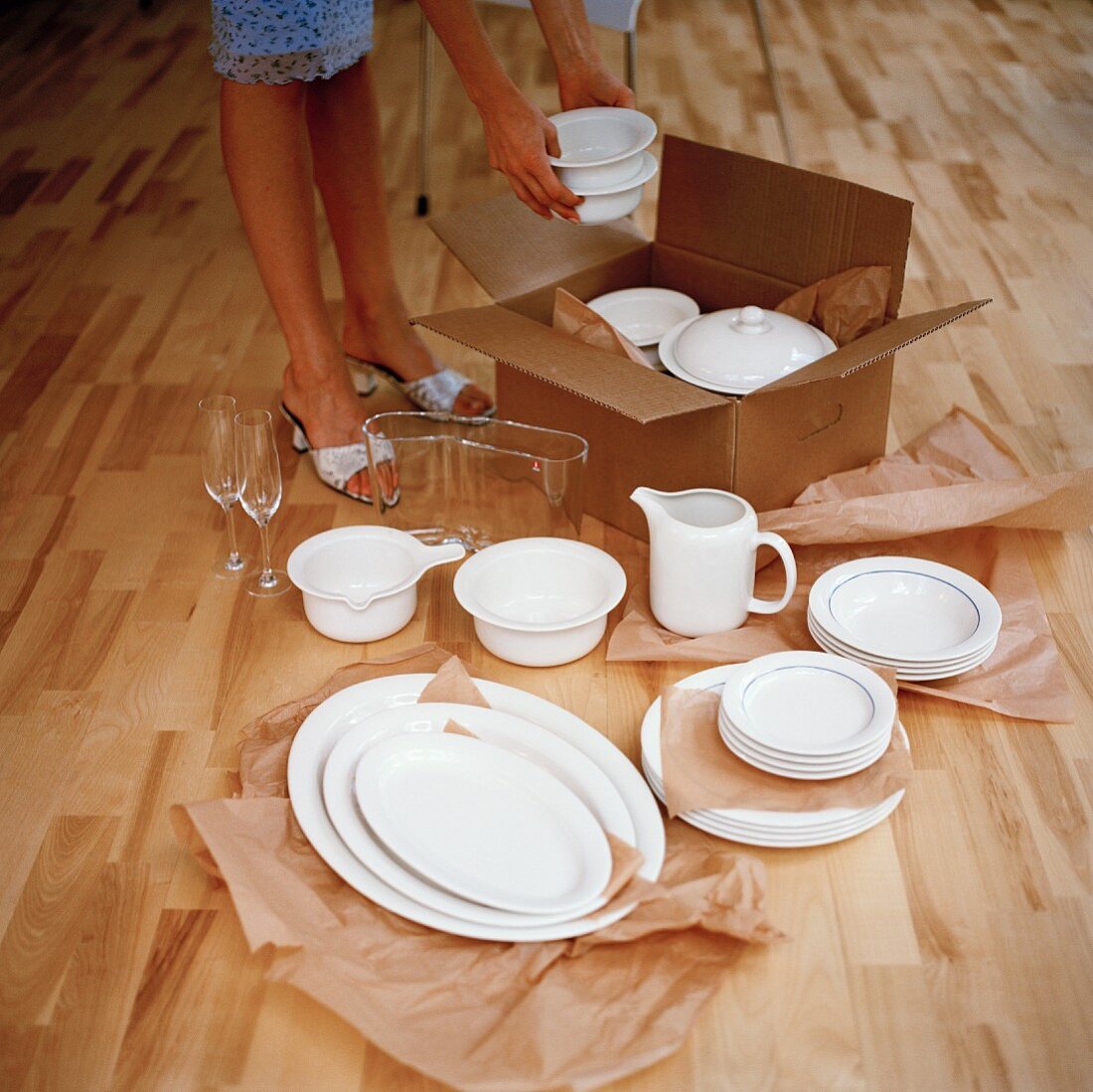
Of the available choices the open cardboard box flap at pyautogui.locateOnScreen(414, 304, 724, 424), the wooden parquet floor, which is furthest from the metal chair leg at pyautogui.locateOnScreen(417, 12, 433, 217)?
the open cardboard box flap at pyautogui.locateOnScreen(414, 304, 724, 424)

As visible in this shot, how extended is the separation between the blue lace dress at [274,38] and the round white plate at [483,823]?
850 mm

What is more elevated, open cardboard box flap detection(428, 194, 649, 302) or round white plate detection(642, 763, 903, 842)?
open cardboard box flap detection(428, 194, 649, 302)

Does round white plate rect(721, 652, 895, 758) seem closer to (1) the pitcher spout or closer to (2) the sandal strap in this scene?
(1) the pitcher spout

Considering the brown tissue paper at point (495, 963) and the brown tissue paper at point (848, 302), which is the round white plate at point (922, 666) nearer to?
the brown tissue paper at point (495, 963)

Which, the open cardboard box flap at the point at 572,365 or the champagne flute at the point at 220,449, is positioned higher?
the open cardboard box flap at the point at 572,365

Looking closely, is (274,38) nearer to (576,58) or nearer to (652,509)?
(576,58)

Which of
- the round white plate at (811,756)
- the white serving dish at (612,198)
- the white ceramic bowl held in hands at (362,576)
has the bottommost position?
the white ceramic bowl held in hands at (362,576)

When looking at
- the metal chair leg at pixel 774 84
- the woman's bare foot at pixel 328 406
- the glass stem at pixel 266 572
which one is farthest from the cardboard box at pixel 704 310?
the metal chair leg at pixel 774 84

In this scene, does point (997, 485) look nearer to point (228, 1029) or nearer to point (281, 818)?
point (281, 818)

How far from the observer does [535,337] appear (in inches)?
61.2

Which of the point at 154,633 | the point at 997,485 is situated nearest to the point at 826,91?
the point at 997,485

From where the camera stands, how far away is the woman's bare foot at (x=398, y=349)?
1927mm

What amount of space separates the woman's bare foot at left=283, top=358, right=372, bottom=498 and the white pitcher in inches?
19.5

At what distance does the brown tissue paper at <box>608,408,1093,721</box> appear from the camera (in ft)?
4.52
